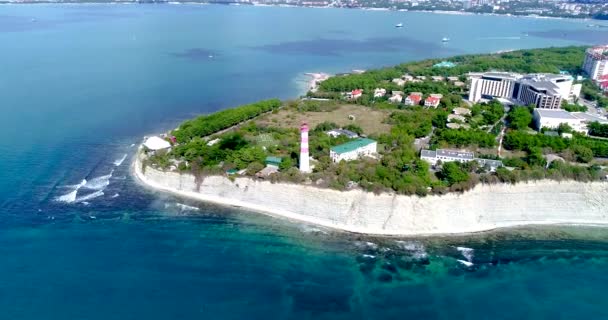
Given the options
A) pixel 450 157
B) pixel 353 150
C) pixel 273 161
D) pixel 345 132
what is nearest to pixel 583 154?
pixel 450 157

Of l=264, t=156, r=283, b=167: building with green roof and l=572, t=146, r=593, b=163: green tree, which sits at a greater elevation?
l=572, t=146, r=593, b=163: green tree

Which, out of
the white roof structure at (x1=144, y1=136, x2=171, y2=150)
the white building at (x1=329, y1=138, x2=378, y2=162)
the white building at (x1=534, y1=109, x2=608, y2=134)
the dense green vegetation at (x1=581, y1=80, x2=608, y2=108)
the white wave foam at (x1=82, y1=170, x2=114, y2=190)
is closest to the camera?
the white wave foam at (x1=82, y1=170, x2=114, y2=190)

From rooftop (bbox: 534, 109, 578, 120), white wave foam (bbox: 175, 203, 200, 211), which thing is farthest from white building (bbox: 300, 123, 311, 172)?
rooftop (bbox: 534, 109, 578, 120)

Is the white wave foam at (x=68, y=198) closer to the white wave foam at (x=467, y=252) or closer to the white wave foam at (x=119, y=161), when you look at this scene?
the white wave foam at (x=119, y=161)

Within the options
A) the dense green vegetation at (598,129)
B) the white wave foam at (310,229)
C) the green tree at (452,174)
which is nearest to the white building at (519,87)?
the dense green vegetation at (598,129)

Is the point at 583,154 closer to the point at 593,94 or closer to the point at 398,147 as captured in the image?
the point at 398,147

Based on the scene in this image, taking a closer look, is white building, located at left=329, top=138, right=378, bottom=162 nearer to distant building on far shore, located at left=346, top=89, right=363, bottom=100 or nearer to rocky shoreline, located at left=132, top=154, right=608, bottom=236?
rocky shoreline, located at left=132, top=154, right=608, bottom=236
